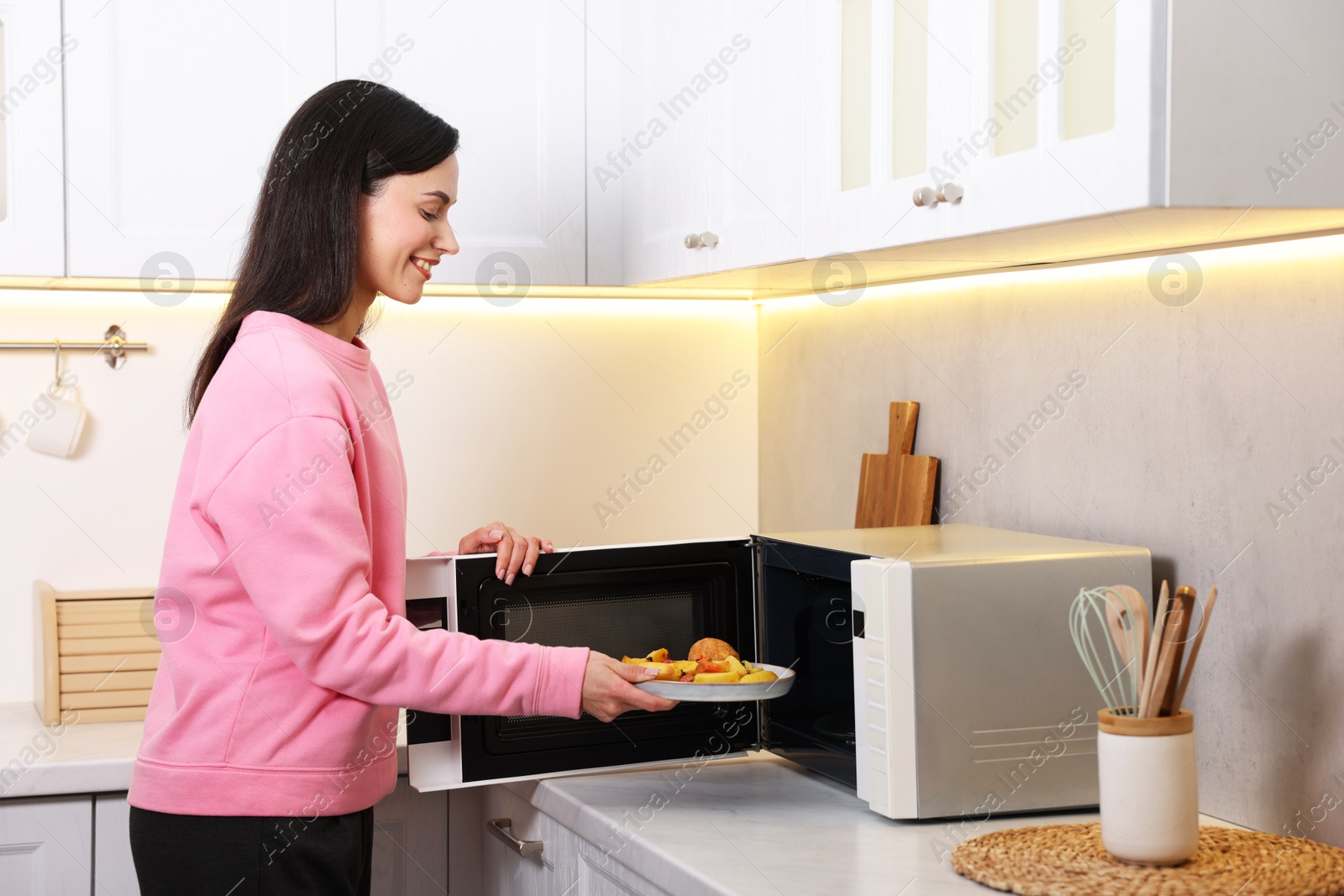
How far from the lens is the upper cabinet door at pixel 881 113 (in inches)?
45.4

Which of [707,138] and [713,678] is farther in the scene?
[707,138]

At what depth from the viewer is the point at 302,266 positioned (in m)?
1.19

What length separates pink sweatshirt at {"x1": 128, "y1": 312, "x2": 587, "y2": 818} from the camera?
3.50 ft

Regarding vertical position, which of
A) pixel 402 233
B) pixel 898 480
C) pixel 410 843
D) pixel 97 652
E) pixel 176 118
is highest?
pixel 176 118

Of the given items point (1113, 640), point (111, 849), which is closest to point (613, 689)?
point (1113, 640)

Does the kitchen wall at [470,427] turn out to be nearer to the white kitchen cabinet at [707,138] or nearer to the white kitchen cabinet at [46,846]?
the white kitchen cabinet at [707,138]

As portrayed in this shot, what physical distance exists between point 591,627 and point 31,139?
96 centimetres

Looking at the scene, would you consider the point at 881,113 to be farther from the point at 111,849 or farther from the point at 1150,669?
the point at 111,849

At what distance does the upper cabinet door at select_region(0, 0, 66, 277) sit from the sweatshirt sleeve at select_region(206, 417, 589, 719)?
0.74 metres

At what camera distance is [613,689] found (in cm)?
121

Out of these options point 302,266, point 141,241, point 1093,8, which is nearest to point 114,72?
point 141,241

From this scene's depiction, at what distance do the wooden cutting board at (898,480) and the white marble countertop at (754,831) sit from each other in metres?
0.41

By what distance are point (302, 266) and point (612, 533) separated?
3.54 feet

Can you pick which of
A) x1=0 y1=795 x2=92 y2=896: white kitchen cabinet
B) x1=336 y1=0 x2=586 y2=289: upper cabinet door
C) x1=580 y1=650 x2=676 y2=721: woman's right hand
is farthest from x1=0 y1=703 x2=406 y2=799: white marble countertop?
x1=336 y1=0 x2=586 y2=289: upper cabinet door
